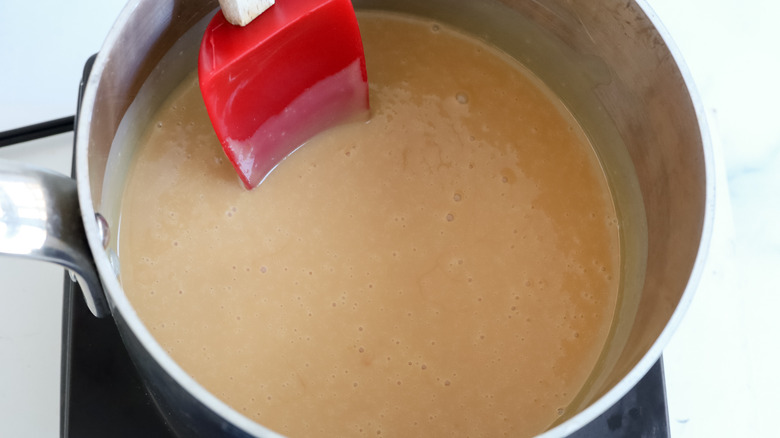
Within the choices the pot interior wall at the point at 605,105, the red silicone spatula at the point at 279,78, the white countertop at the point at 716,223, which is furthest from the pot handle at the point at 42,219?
the white countertop at the point at 716,223

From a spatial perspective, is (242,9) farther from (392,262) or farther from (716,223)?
(716,223)

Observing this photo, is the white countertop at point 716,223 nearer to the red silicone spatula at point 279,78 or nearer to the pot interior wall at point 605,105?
the pot interior wall at point 605,105

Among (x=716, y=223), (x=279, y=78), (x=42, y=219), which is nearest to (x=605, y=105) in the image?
(x=716, y=223)

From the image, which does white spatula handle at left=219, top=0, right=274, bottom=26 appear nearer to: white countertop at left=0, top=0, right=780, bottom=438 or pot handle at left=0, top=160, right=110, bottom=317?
pot handle at left=0, top=160, right=110, bottom=317

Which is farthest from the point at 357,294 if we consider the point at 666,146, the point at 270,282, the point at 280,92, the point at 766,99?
the point at 766,99

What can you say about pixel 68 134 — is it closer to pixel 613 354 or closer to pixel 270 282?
pixel 270 282

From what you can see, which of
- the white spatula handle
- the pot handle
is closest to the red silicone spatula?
the white spatula handle
